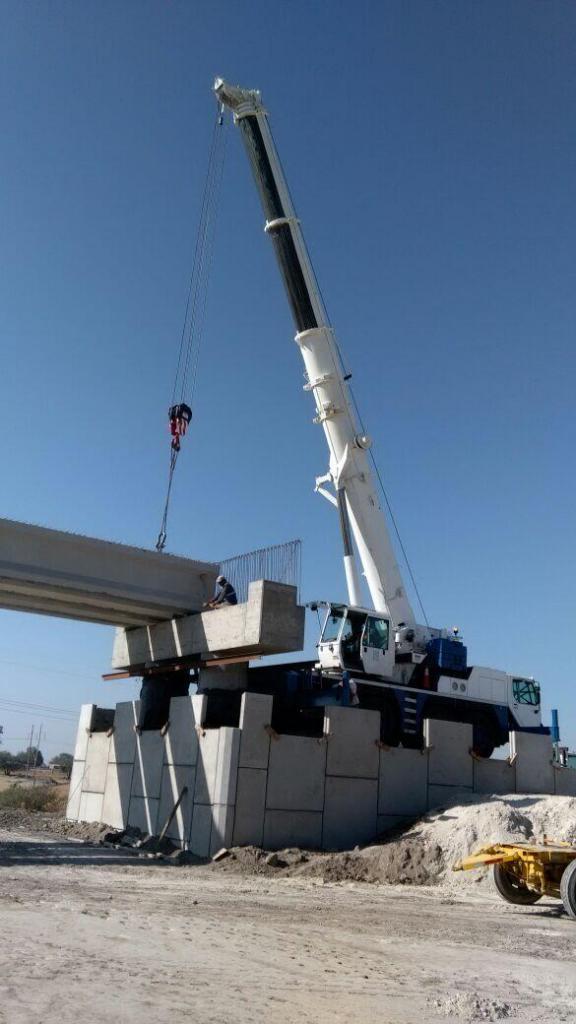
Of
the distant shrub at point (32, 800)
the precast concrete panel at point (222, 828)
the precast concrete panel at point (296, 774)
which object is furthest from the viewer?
the distant shrub at point (32, 800)

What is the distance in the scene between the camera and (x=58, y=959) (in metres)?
6.39

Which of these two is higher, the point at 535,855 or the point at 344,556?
the point at 344,556

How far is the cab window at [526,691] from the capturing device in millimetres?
21469

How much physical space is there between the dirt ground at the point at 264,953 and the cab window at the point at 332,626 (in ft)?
22.9

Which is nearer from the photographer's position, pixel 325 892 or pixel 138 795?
pixel 325 892

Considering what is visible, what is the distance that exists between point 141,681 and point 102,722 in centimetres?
224

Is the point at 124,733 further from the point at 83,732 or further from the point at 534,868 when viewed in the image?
the point at 534,868

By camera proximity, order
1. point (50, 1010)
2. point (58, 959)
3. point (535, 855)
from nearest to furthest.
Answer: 1. point (50, 1010)
2. point (58, 959)
3. point (535, 855)

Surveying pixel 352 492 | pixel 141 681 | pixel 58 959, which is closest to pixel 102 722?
pixel 141 681

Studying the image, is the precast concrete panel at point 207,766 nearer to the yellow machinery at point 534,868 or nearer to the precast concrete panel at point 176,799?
the precast concrete panel at point 176,799

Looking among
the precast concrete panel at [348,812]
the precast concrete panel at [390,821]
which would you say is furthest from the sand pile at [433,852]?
the precast concrete panel at [390,821]

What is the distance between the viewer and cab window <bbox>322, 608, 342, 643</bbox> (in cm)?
1892

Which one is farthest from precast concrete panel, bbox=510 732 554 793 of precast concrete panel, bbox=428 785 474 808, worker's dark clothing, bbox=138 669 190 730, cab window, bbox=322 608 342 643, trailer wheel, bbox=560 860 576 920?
trailer wheel, bbox=560 860 576 920

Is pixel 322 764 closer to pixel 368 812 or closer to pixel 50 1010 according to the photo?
pixel 368 812
